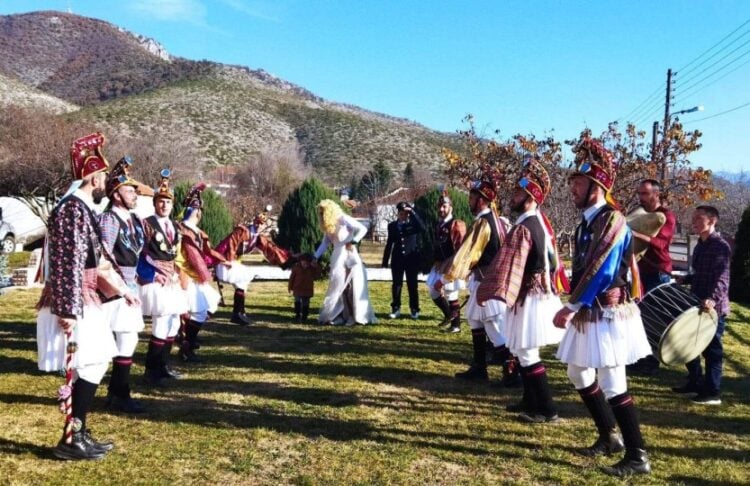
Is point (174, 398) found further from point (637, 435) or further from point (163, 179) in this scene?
point (637, 435)

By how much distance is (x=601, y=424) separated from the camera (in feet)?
15.1

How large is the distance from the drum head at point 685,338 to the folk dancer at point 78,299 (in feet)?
14.3

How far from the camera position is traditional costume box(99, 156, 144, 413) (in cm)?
497

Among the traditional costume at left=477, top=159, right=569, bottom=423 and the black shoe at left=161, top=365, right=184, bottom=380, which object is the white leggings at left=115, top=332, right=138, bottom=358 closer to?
the black shoe at left=161, top=365, right=184, bottom=380

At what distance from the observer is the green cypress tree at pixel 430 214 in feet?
58.9

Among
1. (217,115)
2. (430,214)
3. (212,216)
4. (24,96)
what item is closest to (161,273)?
(430,214)

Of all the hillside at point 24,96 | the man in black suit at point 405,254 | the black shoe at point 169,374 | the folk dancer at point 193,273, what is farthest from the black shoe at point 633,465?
the hillside at point 24,96

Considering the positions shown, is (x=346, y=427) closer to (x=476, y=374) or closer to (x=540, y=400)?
(x=540, y=400)

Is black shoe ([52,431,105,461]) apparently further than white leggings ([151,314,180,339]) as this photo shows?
No

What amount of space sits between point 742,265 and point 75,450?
14654 millimetres

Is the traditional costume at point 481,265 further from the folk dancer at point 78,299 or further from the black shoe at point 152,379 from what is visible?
the black shoe at point 152,379

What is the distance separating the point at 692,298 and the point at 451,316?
454 cm

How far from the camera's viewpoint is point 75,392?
4371mm

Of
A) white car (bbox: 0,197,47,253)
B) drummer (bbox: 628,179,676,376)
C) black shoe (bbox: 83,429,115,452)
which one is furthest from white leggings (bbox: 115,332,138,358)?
white car (bbox: 0,197,47,253)
